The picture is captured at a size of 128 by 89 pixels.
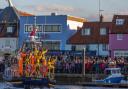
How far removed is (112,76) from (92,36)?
28.5 meters

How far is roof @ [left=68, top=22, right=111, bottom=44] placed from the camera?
3954 inches

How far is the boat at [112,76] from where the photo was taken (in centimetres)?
7206

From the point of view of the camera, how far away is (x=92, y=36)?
101312mm

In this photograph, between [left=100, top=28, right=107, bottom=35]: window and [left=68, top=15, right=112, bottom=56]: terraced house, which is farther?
[left=100, top=28, right=107, bottom=35]: window

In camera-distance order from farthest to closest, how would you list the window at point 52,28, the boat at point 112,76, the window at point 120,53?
the window at point 52,28 → the window at point 120,53 → the boat at point 112,76

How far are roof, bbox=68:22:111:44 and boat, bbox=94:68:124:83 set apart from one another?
2669 cm

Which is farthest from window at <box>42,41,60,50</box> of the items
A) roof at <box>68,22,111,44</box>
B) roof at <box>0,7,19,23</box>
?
roof at <box>0,7,19,23</box>

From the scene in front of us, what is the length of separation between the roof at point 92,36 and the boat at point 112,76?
26.7m

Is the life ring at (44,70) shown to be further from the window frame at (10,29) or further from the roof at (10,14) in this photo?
the roof at (10,14)

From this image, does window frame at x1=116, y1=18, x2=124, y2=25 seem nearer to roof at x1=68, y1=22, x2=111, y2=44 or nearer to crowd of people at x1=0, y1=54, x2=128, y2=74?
roof at x1=68, y1=22, x2=111, y2=44

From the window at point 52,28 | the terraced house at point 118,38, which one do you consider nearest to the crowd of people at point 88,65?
the terraced house at point 118,38

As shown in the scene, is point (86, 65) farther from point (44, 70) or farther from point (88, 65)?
point (44, 70)

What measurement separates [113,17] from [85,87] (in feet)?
102

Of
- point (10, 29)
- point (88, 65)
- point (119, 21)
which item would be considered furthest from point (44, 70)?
point (10, 29)
